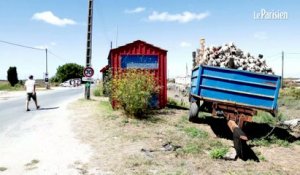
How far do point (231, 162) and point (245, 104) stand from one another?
133 inches

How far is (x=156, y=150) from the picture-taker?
931 cm

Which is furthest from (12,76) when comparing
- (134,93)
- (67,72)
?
(134,93)

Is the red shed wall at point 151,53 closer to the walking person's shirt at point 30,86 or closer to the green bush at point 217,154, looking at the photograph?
the walking person's shirt at point 30,86

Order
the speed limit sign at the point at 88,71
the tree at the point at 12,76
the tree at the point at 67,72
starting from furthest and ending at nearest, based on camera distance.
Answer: the tree at the point at 67,72 → the tree at the point at 12,76 → the speed limit sign at the point at 88,71

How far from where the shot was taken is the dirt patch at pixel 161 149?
7891 millimetres

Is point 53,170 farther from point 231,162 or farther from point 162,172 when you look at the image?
point 231,162

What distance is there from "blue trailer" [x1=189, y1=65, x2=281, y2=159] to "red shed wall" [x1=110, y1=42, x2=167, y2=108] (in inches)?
204

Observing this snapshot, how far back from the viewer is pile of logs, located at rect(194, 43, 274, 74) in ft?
Result: 44.7

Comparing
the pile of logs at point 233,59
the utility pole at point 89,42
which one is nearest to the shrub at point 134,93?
the pile of logs at point 233,59

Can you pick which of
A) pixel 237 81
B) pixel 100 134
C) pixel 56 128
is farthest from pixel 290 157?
pixel 56 128

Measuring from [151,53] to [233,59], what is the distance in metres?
4.70

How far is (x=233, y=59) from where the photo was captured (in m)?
13.7

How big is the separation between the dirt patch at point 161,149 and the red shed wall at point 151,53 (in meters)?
3.38

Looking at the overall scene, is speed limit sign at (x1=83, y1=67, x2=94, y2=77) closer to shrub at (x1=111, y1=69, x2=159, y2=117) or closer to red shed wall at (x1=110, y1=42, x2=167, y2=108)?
red shed wall at (x1=110, y1=42, x2=167, y2=108)
